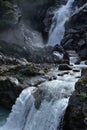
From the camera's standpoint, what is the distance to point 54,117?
74.8 feet

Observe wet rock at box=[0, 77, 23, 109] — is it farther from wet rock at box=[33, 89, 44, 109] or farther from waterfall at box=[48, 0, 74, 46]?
waterfall at box=[48, 0, 74, 46]

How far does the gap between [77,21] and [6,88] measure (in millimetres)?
25255

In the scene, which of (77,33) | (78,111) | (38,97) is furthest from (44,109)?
(77,33)

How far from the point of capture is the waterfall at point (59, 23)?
181 feet

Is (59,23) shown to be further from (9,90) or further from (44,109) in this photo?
(44,109)

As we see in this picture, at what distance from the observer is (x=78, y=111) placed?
20562 mm

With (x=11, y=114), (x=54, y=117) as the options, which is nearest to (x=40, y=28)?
(x=11, y=114)

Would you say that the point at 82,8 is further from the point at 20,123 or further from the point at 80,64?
the point at 20,123

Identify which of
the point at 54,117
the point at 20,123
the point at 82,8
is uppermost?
the point at 82,8

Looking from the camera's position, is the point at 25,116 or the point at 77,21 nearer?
the point at 25,116

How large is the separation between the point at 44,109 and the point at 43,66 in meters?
16.0

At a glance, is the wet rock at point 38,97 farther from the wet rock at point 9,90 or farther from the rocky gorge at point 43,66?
the wet rock at point 9,90

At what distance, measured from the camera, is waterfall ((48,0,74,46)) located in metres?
55.1

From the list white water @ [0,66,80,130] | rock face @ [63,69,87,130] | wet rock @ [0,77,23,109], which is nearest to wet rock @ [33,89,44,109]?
white water @ [0,66,80,130]
